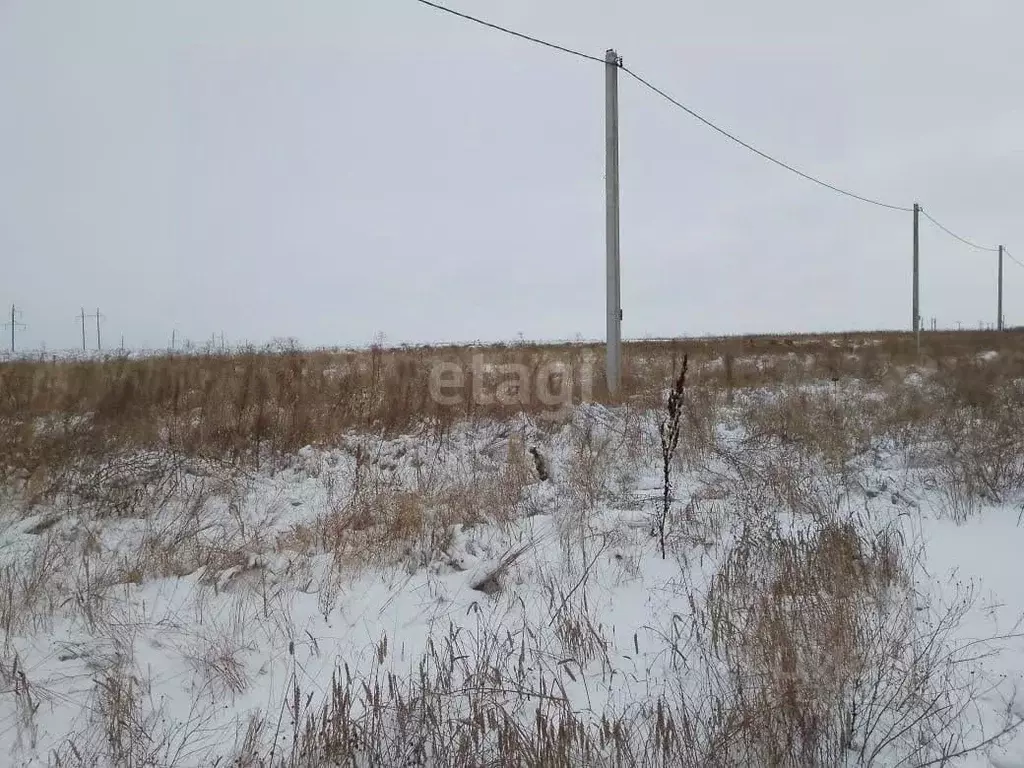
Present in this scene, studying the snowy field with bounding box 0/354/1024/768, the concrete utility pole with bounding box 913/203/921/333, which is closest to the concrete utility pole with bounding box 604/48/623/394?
the snowy field with bounding box 0/354/1024/768

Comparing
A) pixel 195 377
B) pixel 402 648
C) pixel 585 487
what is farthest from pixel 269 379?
pixel 402 648

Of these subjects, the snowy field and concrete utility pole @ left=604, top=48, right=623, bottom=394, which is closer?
the snowy field

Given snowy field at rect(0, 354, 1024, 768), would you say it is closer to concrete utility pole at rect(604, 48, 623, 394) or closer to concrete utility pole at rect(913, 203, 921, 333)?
concrete utility pole at rect(604, 48, 623, 394)

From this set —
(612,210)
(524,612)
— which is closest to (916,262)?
(612,210)

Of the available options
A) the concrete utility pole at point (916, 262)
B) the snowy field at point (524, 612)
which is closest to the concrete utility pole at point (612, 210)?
the snowy field at point (524, 612)

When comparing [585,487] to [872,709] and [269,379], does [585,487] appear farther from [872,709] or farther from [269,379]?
[269,379]

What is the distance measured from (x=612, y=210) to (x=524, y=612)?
690cm

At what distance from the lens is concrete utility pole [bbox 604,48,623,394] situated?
26.3 ft

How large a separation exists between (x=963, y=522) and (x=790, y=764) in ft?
8.66

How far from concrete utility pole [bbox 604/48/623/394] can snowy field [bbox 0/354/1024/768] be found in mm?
3567

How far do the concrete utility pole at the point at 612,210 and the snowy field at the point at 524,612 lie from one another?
3567mm

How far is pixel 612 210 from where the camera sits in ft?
26.5

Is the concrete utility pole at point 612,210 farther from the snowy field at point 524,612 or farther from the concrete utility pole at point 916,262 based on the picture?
the concrete utility pole at point 916,262

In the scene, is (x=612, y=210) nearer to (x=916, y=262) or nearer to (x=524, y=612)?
(x=524, y=612)
